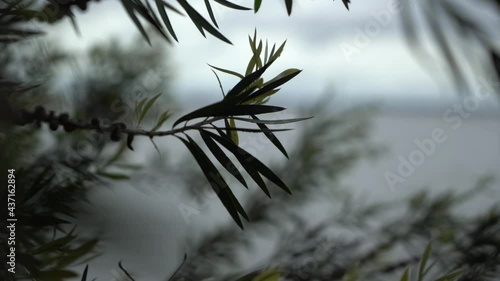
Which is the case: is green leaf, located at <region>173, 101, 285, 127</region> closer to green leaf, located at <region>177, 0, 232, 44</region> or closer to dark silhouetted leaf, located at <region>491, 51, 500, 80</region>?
green leaf, located at <region>177, 0, 232, 44</region>

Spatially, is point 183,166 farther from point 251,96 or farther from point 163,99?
point 251,96

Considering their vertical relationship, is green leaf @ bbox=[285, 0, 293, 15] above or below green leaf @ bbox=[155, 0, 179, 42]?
below

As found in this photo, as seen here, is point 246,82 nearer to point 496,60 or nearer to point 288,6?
point 288,6

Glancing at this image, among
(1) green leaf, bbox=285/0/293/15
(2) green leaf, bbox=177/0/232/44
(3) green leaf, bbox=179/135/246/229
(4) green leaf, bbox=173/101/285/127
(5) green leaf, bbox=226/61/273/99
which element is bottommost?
(3) green leaf, bbox=179/135/246/229

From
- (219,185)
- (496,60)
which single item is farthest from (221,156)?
(496,60)

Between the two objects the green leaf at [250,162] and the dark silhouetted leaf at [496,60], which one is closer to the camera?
the dark silhouetted leaf at [496,60]

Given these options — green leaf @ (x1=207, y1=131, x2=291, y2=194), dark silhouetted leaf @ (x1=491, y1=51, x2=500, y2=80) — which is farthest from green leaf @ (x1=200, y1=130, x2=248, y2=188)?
dark silhouetted leaf @ (x1=491, y1=51, x2=500, y2=80)

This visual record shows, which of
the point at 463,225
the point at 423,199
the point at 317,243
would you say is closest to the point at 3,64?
the point at 317,243

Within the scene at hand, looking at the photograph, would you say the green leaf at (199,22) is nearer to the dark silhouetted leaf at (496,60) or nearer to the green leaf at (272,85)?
the green leaf at (272,85)

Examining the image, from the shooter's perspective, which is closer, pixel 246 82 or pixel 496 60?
pixel 496 60

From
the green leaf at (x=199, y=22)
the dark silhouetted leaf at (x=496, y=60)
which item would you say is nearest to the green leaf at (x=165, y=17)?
the green leaf at (x=199, y=22)

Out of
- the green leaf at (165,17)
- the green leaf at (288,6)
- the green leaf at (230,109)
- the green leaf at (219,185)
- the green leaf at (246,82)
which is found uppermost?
the green leaf at (165,17)

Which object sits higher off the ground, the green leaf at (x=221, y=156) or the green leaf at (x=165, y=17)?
the green leaf at (x=165, y=17)
